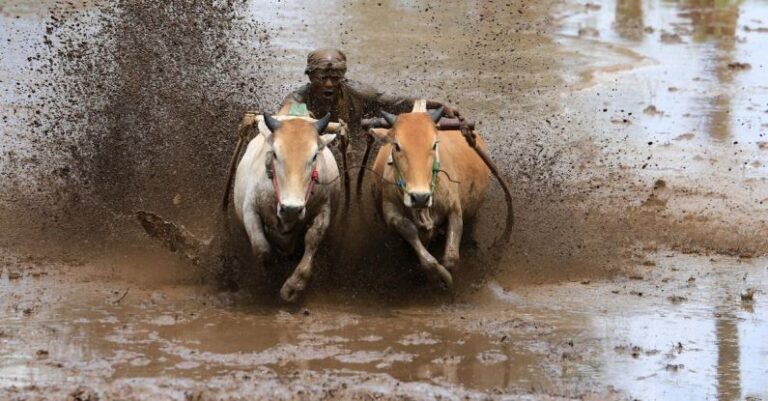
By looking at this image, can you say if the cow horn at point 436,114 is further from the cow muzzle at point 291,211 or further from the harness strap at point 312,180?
the cow muzzle at point 291,211

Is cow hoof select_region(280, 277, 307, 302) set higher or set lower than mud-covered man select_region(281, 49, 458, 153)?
lower

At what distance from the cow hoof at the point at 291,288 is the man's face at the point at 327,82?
5.79 feet

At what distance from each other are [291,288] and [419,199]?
0.95m

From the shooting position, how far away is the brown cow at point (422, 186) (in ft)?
24.9

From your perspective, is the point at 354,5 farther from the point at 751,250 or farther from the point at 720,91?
the point at 751,250

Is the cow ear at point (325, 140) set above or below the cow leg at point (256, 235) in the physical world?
above

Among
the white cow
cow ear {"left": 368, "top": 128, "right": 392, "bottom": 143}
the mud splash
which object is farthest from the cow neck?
the mud splash

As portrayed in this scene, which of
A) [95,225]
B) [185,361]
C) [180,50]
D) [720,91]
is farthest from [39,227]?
[720,91]

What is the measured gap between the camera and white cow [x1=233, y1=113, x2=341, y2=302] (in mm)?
7312

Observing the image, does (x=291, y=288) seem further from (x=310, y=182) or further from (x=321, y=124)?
(x=321, y=124)

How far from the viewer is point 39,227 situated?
934 centimetres

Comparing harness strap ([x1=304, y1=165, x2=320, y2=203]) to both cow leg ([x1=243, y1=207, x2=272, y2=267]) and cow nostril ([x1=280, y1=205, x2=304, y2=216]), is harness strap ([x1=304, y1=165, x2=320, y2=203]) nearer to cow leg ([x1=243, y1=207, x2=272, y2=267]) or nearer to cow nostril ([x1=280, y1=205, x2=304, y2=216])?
cow nostril ([x1=280, y1=205, x2=304, y2=216])

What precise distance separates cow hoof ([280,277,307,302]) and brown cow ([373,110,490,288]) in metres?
0.80

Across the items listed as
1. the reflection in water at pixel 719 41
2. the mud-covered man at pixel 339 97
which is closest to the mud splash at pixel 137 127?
the mud-covered man at pixel 339 97
